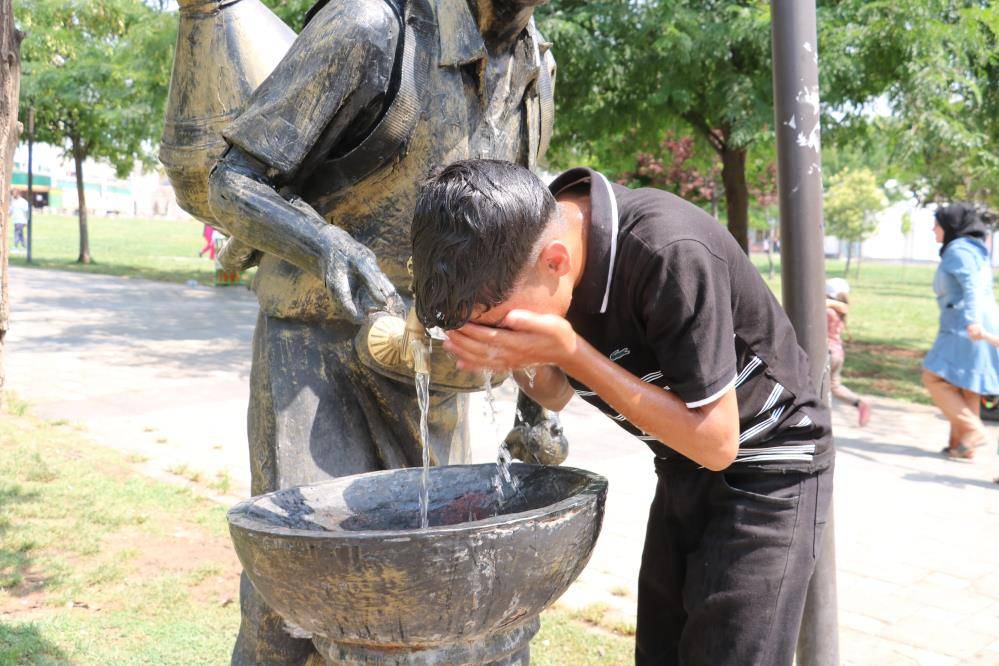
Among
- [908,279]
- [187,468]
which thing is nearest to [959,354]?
[187,468]

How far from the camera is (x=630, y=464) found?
645 centimetres

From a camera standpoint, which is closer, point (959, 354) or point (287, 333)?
point (287, 333)

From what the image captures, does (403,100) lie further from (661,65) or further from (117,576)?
(661,65)

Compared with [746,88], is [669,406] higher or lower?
lower

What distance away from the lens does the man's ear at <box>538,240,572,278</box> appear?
1698 mm

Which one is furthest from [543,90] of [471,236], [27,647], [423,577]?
[27,647]

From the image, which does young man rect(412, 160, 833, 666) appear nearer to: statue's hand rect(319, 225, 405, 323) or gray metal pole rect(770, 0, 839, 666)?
statue's hand rect(319, 225, 405, 323)

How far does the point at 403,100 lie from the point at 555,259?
27.9 inches

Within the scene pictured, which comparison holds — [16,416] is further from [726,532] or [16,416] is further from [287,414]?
[726,532]

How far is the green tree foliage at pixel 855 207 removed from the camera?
3225cm

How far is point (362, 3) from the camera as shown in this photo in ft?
7.09

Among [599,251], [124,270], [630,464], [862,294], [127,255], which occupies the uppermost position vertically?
[599,251]

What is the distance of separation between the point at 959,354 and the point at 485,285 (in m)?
6.23

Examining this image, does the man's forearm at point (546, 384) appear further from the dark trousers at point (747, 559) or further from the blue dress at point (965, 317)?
the blue dress at point (965, 317)
